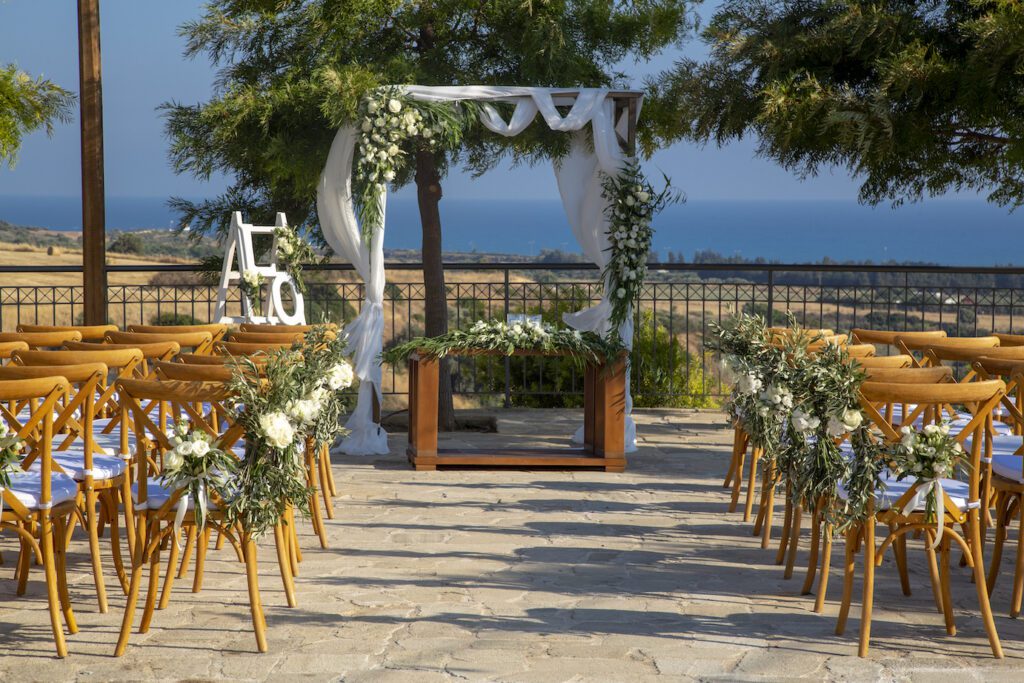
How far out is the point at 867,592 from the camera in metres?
3.70

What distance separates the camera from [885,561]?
4801mm

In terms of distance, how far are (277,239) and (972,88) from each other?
15.9 ft

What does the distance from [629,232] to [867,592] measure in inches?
158

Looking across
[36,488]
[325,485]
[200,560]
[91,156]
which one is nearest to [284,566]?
[200,560]

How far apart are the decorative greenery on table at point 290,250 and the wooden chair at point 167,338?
6.63 feet

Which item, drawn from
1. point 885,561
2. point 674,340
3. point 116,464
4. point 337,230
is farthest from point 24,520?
point 674,340

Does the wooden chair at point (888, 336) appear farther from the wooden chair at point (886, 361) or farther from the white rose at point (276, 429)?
the white rose at point (276, 429)

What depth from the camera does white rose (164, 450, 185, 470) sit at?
11.6 feet

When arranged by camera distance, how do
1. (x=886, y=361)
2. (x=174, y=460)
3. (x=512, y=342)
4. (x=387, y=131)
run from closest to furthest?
1. (x=174, y=460)
2. (x=886, y=361)
3. (x=512, y=342)
4. (x=387, y=131)

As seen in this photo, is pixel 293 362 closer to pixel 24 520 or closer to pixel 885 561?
pixel 24 520

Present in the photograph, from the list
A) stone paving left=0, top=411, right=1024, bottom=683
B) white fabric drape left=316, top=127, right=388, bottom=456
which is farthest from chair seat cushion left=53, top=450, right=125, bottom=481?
white fabric drape left=316, top=127, right=388, bottom=456

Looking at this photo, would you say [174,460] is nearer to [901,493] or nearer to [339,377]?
[339,377]

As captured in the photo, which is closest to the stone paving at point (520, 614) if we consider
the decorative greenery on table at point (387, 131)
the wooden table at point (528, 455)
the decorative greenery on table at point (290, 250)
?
the wooden table at point (528, 455)

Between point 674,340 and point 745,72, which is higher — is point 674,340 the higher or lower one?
the lower one
